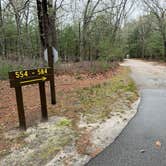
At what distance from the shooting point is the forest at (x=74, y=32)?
13.8 meters

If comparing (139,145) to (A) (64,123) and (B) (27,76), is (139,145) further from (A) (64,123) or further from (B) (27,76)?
(B) (27,76)

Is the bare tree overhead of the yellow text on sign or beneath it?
overhead

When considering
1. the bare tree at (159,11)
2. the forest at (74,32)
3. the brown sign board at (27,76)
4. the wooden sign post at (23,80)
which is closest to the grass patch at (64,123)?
the wooden sign post at (23,80)

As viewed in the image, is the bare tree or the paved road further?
the bare tree

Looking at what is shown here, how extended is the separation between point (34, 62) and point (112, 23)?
13984mm

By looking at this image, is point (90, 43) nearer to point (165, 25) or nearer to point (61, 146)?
point (165, 25)

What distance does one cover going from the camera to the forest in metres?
13.8

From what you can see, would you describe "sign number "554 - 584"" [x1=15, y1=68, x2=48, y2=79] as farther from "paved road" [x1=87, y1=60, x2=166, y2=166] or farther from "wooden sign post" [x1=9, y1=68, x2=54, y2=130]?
"paved road" [x1=87, y1=60, x2=166, y2=166]

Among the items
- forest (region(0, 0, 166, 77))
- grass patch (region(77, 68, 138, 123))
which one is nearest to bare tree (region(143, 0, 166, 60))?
forest (region(0, 0, 166, 77))

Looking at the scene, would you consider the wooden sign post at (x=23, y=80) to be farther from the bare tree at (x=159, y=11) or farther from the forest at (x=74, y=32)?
the bare tree at (x=159, y=11)

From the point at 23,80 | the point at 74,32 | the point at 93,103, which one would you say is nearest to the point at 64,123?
the point at 23,80

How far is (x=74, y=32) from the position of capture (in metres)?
30.7

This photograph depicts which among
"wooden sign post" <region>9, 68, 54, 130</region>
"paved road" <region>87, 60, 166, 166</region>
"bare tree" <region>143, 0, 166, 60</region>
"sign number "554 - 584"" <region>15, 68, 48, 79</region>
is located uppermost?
"bare tree" <region>143, 0, 166, 60</region>

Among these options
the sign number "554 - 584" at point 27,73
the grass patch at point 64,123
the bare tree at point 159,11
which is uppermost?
the bare tree at point 159,11
